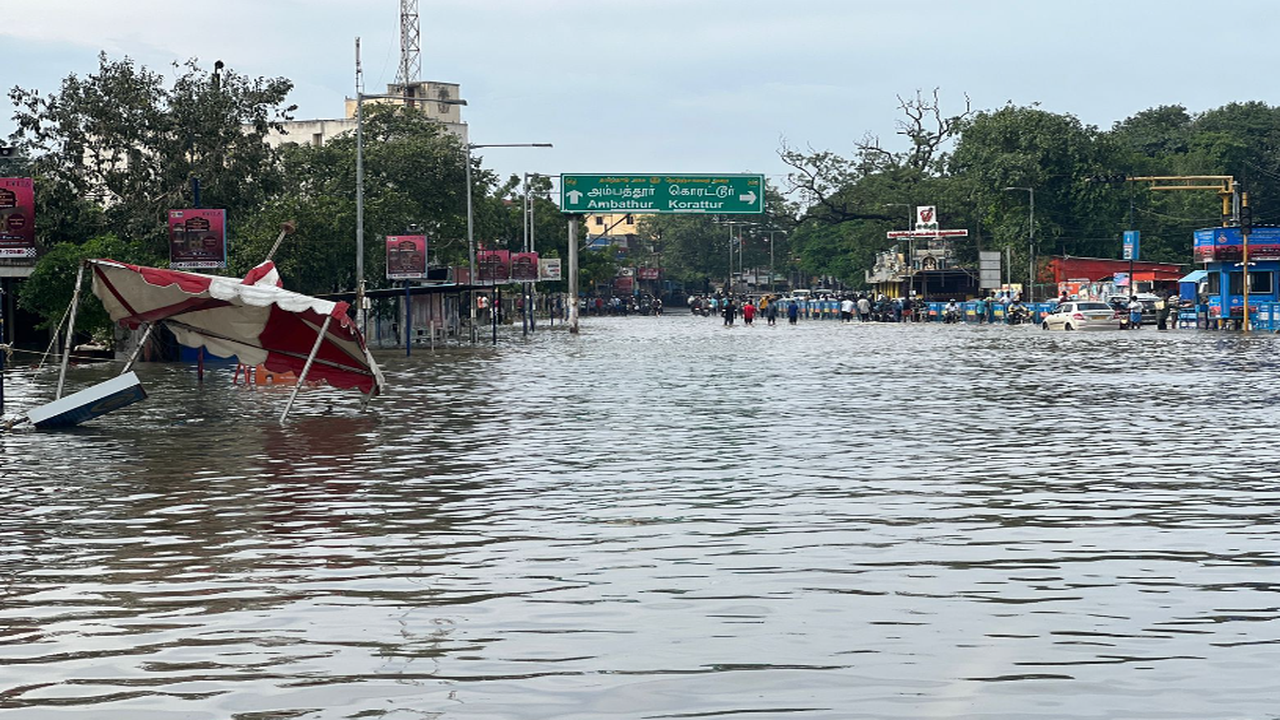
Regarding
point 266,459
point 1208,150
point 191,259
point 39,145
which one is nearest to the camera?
point 266,459

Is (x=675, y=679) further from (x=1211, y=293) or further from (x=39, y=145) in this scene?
(x=1211, y=293)

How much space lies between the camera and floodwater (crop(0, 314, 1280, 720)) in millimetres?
6883

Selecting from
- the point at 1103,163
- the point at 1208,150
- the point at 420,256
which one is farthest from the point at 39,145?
the point at 1208,150

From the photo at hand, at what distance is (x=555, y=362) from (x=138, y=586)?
33996mm

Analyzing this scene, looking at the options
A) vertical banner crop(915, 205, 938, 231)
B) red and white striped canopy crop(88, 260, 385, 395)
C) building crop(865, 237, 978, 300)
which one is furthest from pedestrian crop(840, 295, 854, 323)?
red and white striped canopy crop(88, 260, 385, 395)

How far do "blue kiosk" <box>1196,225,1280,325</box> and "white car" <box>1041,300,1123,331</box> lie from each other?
403 cm

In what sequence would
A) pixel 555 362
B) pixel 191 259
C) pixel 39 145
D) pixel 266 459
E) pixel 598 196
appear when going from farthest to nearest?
pixel 598 196, pixel 39 145, pixel 555 362, pixel 191 259, pixel 266 459

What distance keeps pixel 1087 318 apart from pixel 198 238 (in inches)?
1723

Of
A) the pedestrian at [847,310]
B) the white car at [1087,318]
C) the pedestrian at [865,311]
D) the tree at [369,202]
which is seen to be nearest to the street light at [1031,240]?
the pedestrian at [865,311]

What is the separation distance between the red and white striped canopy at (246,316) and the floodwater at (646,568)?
1.79 meters

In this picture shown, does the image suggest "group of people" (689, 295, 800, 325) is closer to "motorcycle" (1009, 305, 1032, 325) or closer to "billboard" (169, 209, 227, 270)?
"motorcycle" (1009, 305, 1032, 325)

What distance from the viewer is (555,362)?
143ft

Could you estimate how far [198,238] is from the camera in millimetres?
40281

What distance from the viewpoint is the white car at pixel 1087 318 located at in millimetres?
73062
